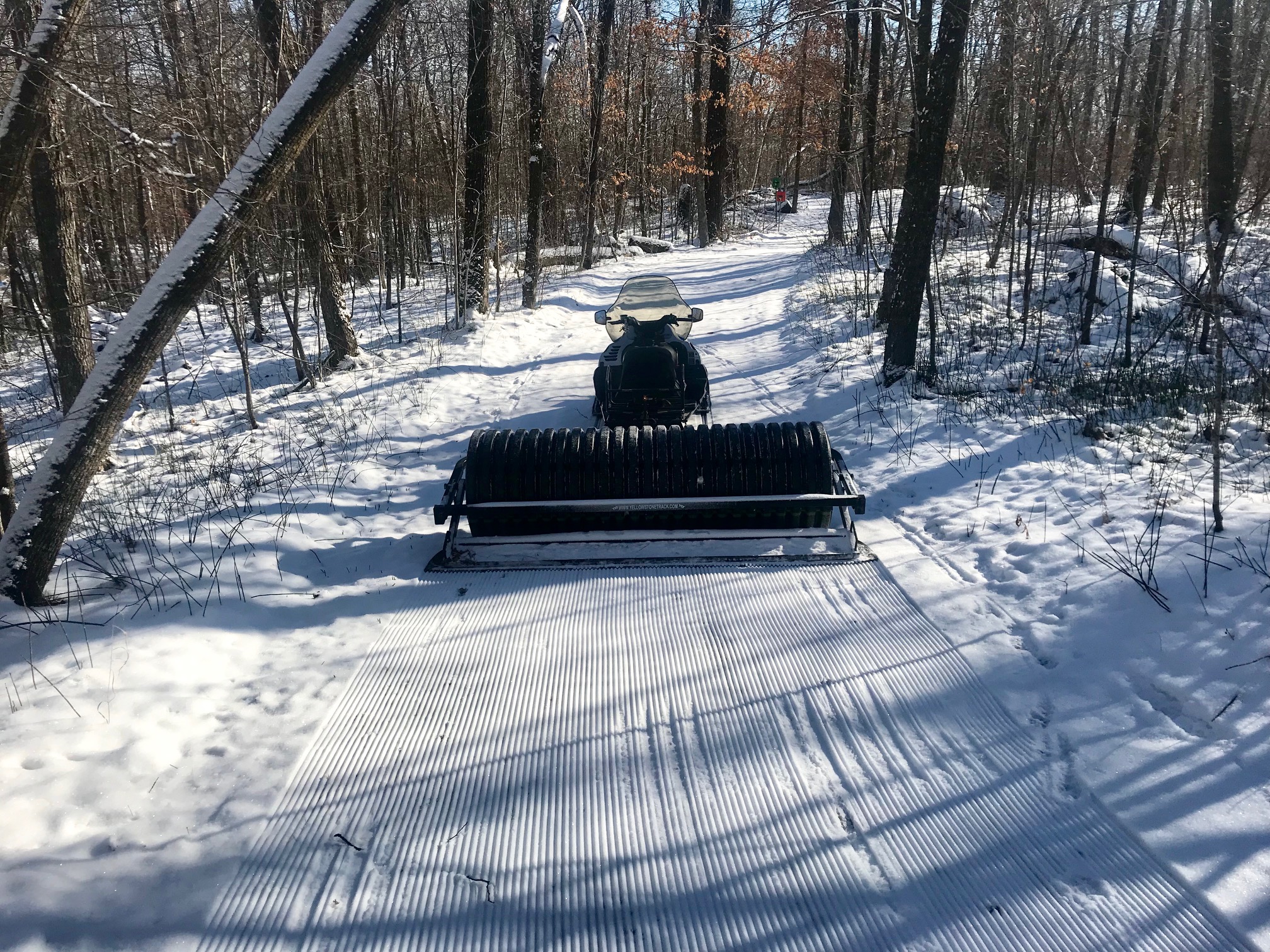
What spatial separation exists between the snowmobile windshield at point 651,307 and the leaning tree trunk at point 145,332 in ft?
15.6

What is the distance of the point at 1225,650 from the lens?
372 cm

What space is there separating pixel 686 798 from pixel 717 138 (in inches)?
1170

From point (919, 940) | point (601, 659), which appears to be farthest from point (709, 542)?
point (919, 940)

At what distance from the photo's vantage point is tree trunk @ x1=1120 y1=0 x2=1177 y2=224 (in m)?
10.1

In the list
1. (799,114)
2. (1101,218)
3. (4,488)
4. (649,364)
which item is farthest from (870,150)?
(799,114)

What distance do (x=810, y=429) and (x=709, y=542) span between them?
1.21 m

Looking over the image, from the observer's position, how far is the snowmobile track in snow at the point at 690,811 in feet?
8.27

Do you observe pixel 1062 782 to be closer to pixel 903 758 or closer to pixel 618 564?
pixel 903 758

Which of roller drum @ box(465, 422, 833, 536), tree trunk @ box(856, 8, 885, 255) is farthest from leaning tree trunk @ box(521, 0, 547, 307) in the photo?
roller drum @ box(465, 422, 833, 536)

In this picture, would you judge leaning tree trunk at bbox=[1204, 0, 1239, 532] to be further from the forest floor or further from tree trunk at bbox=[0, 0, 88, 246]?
tree trunk at bbox=[0, 0, 88, 246]

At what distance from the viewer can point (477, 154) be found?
1401 centimetres

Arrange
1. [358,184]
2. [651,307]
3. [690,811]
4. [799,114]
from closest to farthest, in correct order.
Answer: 1. [690,811]
2. [651,307]
3. [358,184]
4. [799,114]

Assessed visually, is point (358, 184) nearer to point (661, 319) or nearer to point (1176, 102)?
point (661, 319)

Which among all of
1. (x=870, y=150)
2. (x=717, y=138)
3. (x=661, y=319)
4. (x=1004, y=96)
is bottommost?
(x=661, y=319)
